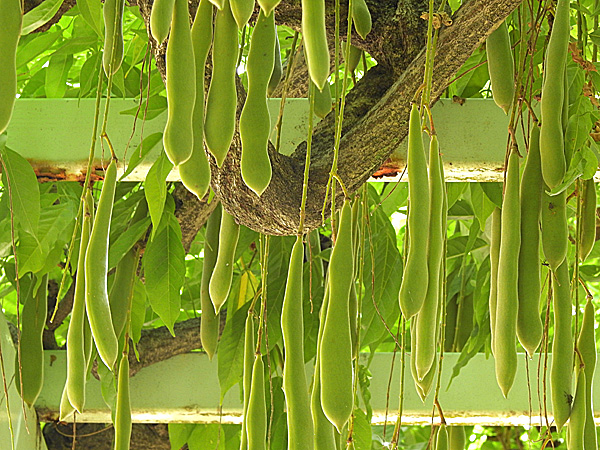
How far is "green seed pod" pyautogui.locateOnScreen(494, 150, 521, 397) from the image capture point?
2.09ft

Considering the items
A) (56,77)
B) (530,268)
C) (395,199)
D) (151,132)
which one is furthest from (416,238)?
(56,77)

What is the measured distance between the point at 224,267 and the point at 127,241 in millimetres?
339

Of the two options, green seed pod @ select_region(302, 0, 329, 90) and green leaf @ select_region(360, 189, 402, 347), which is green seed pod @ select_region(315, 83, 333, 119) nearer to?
green leaf @ select_region(360, 189, 402, 347)

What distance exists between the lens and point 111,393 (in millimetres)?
1142

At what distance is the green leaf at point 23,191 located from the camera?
958 mm

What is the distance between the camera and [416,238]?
1.86 feet

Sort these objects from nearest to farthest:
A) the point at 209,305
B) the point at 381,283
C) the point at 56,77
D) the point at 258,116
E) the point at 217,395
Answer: the point at 258,116, the point at 209,305, the point at 381,283, the point at 56,77, the point at 217,395

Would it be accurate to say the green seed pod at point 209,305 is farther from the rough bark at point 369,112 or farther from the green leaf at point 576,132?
the green leaf at point 576,132

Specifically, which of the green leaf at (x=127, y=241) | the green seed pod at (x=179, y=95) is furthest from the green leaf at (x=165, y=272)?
the green seed pod at (x=179, y=95)

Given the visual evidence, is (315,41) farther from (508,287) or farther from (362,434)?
(362,434)

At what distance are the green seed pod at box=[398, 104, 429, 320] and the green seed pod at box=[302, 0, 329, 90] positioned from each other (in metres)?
0.13

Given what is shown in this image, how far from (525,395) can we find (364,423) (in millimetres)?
603

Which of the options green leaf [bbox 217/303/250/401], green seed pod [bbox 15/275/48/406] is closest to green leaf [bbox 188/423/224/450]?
green leaf [bbox 217/303/250/401]

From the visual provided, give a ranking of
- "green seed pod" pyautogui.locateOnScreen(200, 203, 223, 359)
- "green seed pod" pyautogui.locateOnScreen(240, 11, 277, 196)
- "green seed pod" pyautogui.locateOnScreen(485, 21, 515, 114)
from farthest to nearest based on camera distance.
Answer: "green seed pod" pyautogui.locateOnScreen(200, 203, 223, 359), "green seed pod" pyautogui.locateOnScreen(485, 21, 515, 114), "green seed pod" pyautogui.locateOnScreen(240, 11, 277, 196)
